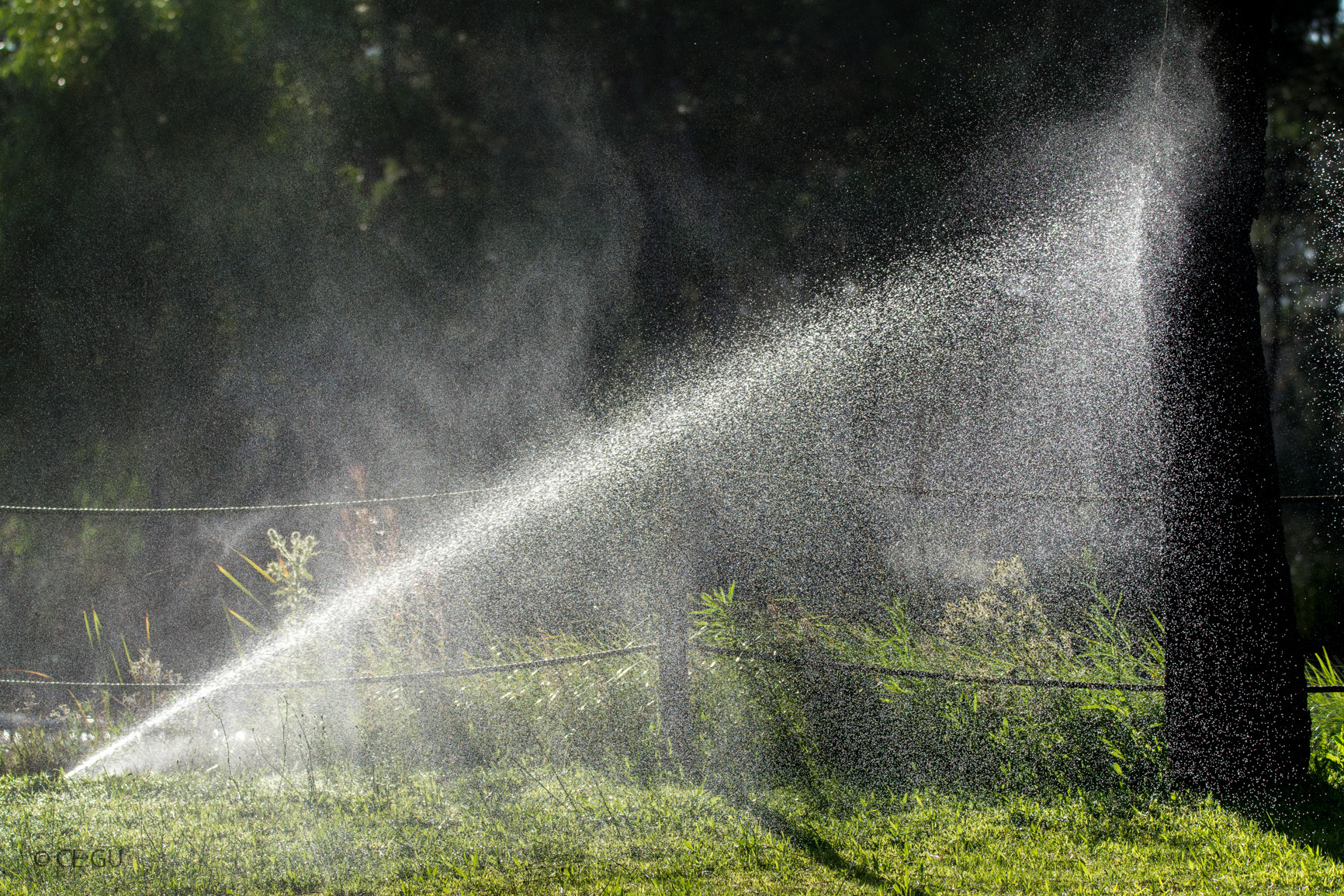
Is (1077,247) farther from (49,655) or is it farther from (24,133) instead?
(24,133)

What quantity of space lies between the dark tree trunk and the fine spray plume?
15 cm

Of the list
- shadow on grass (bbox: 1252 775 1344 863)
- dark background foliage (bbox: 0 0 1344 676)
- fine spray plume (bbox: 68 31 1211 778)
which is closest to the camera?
shadow on grass (bbox: 1252 775 1344 863)

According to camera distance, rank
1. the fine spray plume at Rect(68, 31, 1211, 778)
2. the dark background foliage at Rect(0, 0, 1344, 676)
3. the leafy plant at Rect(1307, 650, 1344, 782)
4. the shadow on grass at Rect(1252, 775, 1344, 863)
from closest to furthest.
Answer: the shadow on grass at Rect(1252, 775, 1344, 863) < the leafy plant at Rect(1307, 650, 1344, 782) < the fine spray plume at Rect(68, 31, 1211, 778) < the dark background foliage at Rect(0, 0, 1344, 676)

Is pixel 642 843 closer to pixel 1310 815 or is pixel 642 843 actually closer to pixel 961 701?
pixel 961 701

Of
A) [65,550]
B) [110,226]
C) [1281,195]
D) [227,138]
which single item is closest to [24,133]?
[110,226]

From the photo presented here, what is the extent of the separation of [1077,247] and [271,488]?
21.1 feet

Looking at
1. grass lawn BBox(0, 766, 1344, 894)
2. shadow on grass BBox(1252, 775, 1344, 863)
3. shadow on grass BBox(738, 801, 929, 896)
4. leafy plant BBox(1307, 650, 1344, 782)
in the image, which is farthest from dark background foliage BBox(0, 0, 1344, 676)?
shadow on grass BBox(738, 801, 929, 896)

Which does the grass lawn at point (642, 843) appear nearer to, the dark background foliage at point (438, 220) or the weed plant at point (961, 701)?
the weed plant at point (961, 701)

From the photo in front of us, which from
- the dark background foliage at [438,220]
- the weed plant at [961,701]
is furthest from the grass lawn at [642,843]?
the dark background foliage at [438,220]

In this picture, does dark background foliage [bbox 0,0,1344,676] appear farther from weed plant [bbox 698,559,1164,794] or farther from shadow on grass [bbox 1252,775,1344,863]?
shadow on grass [bbox 1252,775,1344,863]

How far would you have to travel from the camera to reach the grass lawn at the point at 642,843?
2.83 metres

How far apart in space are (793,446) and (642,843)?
4.37m

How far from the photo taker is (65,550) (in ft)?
27.9

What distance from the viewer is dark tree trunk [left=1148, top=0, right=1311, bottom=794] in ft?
11.2
